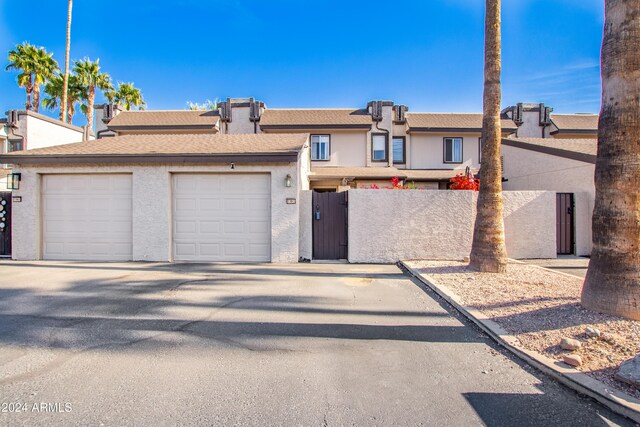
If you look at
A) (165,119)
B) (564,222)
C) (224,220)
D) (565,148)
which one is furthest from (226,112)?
(564,222)

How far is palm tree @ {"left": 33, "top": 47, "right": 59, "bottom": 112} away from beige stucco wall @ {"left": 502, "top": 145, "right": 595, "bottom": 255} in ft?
110

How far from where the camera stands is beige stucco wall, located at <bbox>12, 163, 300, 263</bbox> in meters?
10.1

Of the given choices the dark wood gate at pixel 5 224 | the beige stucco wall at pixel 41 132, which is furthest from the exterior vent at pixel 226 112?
the dark wood gate at pixel 5 224

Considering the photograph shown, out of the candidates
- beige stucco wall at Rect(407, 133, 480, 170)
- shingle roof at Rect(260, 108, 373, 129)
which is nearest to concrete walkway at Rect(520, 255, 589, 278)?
beige stucco wall at Rect(407, 133, 480, 170)

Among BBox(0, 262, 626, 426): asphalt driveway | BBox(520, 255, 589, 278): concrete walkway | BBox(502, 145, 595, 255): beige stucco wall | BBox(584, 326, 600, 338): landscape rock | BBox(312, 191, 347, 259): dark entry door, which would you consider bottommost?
BBox(0, 262, 626, 426): asphalt driveway

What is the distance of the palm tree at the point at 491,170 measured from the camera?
8.01 m

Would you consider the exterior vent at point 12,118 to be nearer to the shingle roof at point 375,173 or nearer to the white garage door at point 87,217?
the white garage door at point 87,217

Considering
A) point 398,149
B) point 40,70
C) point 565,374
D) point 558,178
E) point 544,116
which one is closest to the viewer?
point 565,374

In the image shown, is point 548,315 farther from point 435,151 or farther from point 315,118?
point 315,118

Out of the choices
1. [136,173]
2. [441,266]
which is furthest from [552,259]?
[136,173]

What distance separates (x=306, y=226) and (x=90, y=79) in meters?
27.7

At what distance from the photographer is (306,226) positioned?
10422mm

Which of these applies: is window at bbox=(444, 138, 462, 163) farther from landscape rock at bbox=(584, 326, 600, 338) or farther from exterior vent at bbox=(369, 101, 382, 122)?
landscape rock at bbox=(584, 326, 600, 338)

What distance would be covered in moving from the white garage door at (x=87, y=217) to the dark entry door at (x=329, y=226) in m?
5.76
